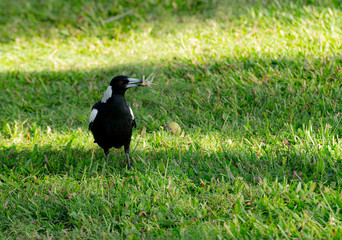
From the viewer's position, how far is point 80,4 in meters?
9.14

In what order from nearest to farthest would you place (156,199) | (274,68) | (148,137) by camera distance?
(156,199)
(148,137)
(274,68)

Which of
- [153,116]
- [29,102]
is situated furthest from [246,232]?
[29,102]

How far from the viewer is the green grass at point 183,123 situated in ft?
10.4

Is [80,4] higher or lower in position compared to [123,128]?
higher

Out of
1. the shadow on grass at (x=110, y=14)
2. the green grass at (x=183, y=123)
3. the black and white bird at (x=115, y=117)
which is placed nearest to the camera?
the green grass at (x=183, y=123)

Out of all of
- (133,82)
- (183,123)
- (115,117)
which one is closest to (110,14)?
(183,123)

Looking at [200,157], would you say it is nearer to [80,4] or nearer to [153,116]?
[153,116]

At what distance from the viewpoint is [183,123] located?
494 cm

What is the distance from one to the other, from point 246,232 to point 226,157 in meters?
1.23

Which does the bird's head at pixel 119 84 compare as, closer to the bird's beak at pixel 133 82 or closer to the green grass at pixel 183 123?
the bird's beak at pixel 133 82

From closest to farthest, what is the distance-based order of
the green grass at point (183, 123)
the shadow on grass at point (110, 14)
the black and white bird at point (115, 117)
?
the green grass at point (183, 123), the black and white bird at point (115, 117), the shadow on grass at point (110, 14)

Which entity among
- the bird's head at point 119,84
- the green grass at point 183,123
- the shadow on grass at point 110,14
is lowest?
the green grass at point 183,123

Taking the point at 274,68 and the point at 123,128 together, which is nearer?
the point at 123,128

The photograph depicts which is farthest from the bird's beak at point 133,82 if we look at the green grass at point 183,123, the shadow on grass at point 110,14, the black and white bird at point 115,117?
the shadow on grass at point 110,14
